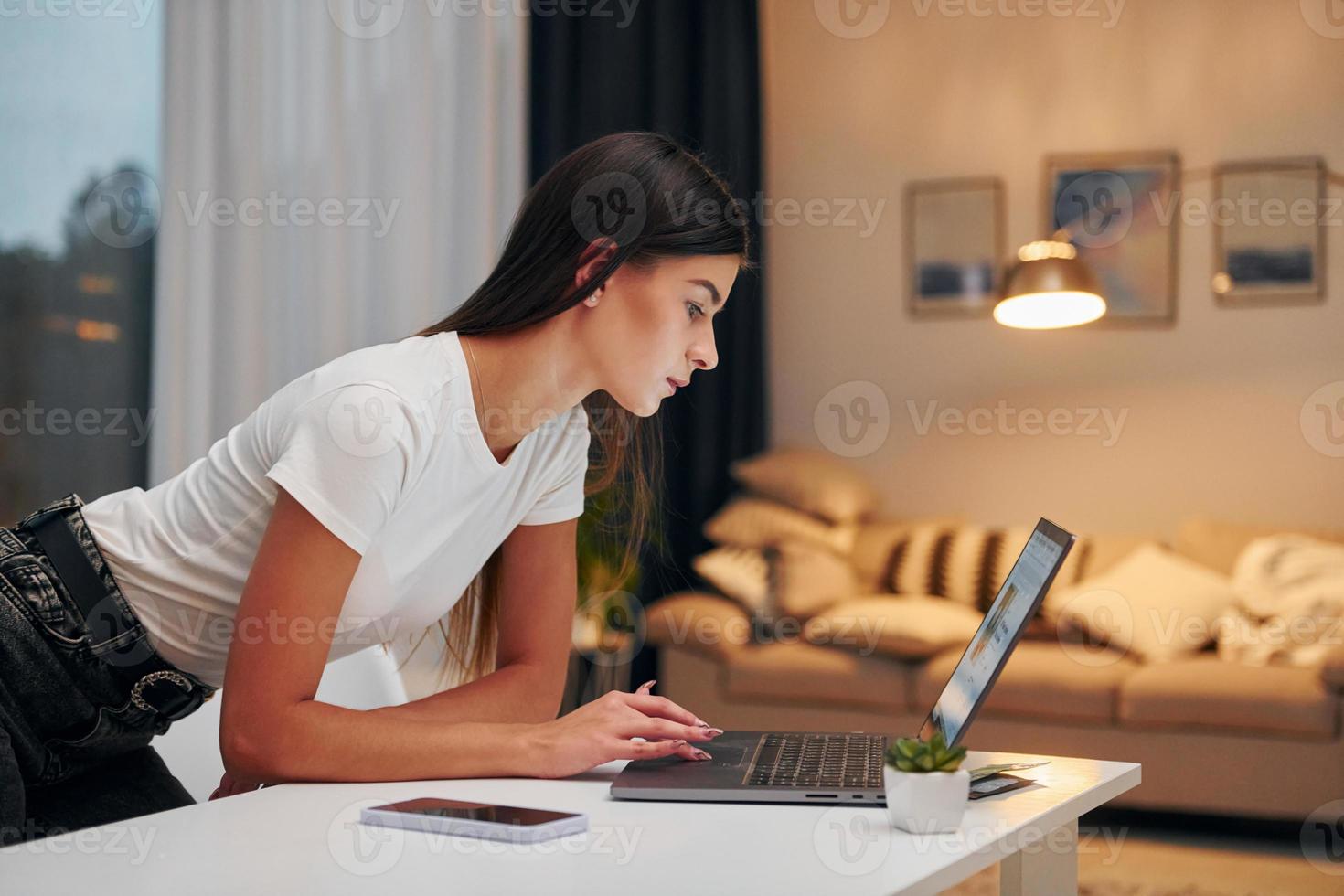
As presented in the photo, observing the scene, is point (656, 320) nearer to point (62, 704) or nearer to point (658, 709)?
point (658, 709)

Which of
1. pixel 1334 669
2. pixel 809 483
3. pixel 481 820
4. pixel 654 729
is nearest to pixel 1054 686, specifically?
pixel 1334 669

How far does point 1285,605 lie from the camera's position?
10.6 ft

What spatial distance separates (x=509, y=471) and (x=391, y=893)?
2.05 feet

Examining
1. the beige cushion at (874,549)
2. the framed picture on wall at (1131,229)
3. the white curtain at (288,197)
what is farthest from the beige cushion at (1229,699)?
the white curtain at (288,197)

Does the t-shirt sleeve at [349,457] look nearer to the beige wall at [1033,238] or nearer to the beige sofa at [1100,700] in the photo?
the beige sofa at [1100,700]

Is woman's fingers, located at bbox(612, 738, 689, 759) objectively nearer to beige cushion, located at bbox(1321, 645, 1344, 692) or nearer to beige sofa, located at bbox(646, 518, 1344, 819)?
beige sofa, located at bbox(646, 518, 1344, 819)

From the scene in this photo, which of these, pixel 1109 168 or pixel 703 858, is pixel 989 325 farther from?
pixel 703 858

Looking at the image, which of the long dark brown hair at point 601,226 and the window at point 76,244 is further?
the window at point 76,244

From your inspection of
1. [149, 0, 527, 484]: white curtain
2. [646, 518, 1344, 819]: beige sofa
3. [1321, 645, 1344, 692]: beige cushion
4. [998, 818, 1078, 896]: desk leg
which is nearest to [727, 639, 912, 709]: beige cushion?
[646, 518, 1344, 819]: beige sofa

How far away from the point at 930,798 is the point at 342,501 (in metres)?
0.53

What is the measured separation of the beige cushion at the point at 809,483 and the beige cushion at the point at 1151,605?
75 centimetres

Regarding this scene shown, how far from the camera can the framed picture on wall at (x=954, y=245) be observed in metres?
4.30

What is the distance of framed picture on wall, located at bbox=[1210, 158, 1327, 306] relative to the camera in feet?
12.8

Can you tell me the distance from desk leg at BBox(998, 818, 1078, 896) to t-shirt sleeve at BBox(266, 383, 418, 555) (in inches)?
23.2
